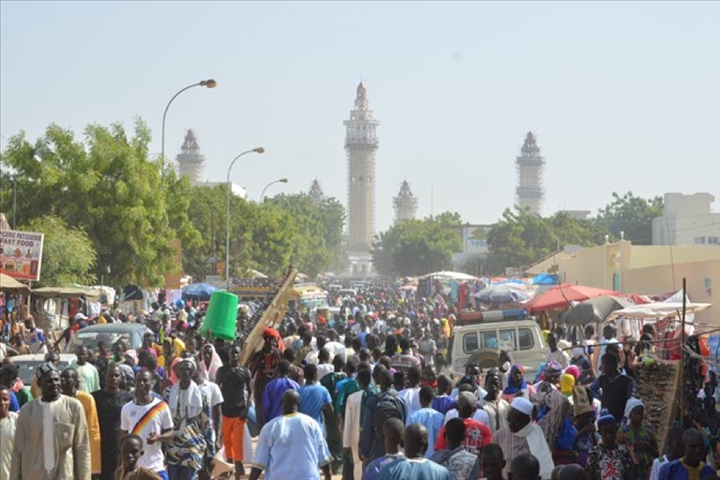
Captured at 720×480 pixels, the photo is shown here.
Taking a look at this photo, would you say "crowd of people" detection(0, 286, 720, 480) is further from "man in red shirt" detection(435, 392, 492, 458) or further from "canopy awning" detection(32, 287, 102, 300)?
"canopy awning" detection(32, 287, 102, 300)

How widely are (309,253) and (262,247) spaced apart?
53.5 m

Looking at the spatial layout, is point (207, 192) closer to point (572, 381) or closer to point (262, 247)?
point (262, 247)

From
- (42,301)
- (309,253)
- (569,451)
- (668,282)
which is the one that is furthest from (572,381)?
(309,253)

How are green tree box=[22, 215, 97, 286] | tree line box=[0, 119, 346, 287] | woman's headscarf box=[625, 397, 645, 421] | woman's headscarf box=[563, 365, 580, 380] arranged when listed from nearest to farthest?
1. woman's headscarf box=[625, 397, 645, 421]
2. woman's headscarf box=[563, 365, 580, 380]
3. green tree box=[22, 215, 97, 286]
4. tree line box=[0, 119, 346, 287]

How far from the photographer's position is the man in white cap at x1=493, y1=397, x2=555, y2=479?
Result: 366 inches

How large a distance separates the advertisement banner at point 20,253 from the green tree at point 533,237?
9571cm

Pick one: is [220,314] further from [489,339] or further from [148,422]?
[148,422]

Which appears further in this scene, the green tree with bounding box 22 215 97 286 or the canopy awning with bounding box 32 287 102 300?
the green tree with bounding box 22 215 97 286

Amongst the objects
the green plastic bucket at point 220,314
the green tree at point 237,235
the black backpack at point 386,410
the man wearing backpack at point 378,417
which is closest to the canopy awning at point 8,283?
the green plastic bucket at point 220,314

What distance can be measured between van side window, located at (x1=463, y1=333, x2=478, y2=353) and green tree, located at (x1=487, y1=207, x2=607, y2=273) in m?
101

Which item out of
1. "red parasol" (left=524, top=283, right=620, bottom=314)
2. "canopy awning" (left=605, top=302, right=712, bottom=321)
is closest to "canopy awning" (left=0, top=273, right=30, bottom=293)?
"red parasol" (left=524, top=283, right=620, bottom=314)

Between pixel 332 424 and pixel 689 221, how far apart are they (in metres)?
87.4

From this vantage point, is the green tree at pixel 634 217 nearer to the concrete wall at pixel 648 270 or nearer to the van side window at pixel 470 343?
the concrete wall at pixel 648 270

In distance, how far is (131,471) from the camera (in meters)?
8.31
